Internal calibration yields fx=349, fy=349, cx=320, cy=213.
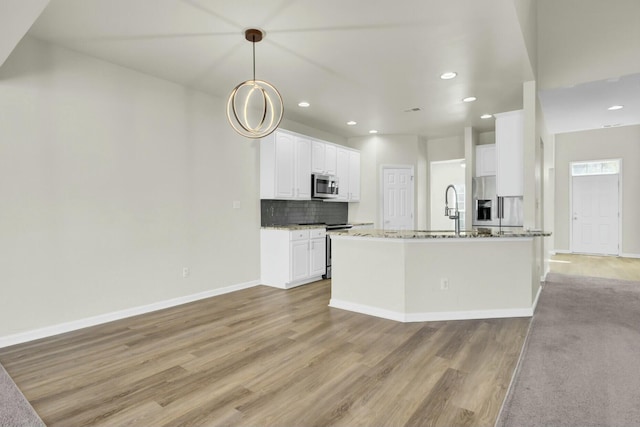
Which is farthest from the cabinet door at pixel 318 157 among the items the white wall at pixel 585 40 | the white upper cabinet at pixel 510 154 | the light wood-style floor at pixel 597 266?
the light wood-style floor at pixel 597 266

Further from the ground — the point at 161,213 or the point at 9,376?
the point at 161,213

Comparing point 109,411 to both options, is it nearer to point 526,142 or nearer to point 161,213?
point 161,213

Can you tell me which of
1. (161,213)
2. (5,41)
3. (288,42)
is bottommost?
(161,213)

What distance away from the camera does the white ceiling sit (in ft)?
8.91

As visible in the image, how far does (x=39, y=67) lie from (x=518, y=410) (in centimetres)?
459

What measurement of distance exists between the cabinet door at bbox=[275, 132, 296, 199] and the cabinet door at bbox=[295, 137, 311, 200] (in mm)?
92

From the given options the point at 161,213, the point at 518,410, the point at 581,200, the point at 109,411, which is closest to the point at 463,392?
the point at 518,410

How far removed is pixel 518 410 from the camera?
2.01 meters

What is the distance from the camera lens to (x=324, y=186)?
6141mm

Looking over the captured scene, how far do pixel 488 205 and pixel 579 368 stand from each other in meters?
4.23

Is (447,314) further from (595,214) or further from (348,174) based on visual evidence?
(595,214)

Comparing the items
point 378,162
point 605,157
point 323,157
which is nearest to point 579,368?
point 323,157

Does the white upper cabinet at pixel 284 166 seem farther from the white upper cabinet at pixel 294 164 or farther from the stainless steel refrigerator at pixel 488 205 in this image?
the stainless steel refrigerator at pixel 488 205

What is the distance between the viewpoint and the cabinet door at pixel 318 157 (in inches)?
235
